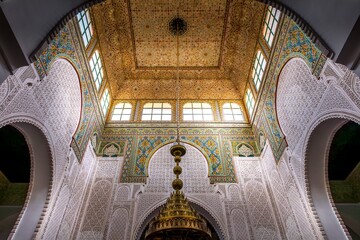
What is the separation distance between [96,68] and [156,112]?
6.91ft

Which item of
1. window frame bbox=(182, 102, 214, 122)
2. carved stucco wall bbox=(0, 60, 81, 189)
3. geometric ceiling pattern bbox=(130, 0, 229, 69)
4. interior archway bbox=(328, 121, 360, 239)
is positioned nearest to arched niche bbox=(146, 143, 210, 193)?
window frame bbox=(182, 102, 214, 122)

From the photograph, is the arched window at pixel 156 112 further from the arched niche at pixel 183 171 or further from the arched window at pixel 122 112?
the arched niche at pixel 183 171

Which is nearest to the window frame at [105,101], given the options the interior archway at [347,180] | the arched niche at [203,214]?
the arched niche at [203,214]

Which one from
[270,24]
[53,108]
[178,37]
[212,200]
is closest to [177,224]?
[53,108]

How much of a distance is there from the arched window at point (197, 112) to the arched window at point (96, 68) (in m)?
2.52

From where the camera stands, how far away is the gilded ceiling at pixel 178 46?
593 centimetres

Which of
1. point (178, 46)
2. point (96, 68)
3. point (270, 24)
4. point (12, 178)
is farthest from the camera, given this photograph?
point (178, 46)

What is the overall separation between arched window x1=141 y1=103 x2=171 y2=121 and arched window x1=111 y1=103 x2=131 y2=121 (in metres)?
0.46

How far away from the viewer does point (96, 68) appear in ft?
19.9

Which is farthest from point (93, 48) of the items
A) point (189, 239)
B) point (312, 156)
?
point (312, 156)

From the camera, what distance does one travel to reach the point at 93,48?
5688 millimetres

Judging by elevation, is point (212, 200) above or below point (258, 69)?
below

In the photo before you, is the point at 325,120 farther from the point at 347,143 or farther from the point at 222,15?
the point at 222,15

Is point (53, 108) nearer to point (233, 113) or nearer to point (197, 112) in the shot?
point (197, 112)
